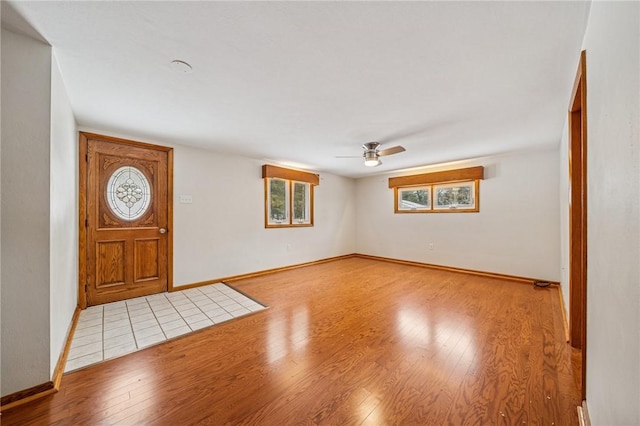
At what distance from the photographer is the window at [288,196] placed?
4855 mm

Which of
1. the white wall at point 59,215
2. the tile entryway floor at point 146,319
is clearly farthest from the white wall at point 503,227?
the white wall at point 59,215

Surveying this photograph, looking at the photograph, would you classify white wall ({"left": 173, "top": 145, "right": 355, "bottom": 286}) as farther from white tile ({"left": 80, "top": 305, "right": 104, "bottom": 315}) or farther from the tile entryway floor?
white tile ({"left": 80, "top": 305, "right": 104, "bottom": 315})

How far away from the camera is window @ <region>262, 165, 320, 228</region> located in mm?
4855

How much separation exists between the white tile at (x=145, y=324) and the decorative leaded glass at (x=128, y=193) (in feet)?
4.91

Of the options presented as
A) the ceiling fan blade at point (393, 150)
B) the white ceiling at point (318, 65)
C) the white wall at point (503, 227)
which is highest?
the white ceiling at point (318, 65)

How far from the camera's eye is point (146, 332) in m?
2.42

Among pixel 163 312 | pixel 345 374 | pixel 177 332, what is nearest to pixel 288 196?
pixel 163 312

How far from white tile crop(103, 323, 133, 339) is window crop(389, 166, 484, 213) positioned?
5.12m

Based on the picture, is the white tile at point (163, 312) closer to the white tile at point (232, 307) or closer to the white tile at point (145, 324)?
the white tile at point (145, 324)

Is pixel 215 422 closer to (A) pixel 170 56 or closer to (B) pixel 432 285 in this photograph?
(A) pixel 170 56

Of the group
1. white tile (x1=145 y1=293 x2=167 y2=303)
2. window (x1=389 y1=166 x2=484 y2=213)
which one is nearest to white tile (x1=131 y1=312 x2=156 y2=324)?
white tile (x1=145 y1=293 x2=167 y2=303)

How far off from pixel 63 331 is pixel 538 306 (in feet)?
16.1

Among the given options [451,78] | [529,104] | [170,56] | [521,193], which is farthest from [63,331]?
[521,193]

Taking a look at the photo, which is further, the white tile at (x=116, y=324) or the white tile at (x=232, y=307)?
the white tile at (x=232, y=307)
